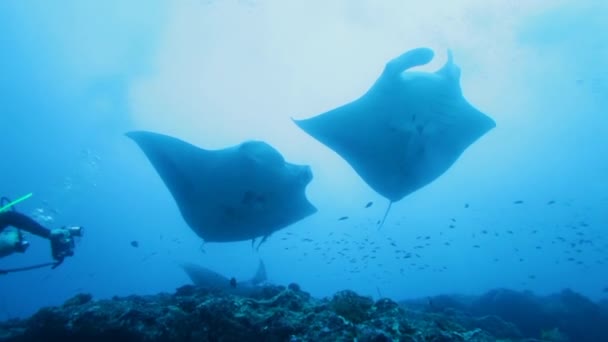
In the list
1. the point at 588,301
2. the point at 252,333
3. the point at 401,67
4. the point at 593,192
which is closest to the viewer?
the point at 252,333

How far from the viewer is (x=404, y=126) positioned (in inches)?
271

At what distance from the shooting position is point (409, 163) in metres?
7.04

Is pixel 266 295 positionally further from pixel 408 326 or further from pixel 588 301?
pixel 588 301

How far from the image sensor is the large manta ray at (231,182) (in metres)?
7.10

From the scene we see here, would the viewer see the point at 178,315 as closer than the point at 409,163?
Yes

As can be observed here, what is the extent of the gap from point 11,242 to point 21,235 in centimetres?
28

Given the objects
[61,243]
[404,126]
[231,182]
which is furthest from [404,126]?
[61,243]

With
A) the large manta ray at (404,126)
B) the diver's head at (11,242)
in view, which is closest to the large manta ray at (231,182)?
the large manta ray at (404,126)

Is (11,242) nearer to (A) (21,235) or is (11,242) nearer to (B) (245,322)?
(A) (21,235)

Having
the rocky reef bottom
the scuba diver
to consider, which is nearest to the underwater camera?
the scuba diver

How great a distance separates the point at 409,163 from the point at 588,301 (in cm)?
1732

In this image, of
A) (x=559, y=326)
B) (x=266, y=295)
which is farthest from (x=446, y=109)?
(x=559, y=326)

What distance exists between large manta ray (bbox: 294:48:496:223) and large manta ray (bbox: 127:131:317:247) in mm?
1080

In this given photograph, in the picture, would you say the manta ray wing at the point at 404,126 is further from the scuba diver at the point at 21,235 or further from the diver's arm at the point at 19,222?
the diver's arm at the point at 19,222
